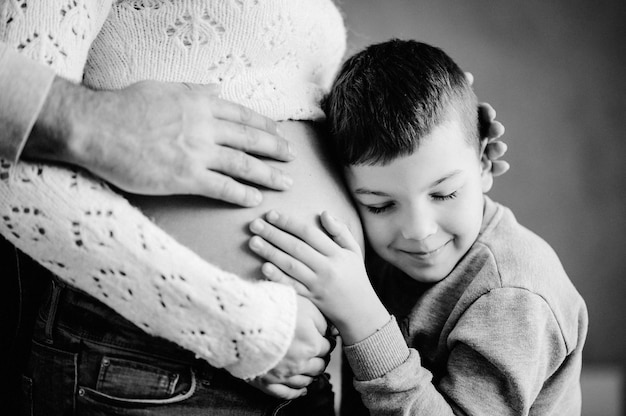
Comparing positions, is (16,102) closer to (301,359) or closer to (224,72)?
(224,72)

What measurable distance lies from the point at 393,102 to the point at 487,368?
0.45 m

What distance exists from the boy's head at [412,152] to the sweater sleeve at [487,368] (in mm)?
124

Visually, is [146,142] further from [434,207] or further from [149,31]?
[434,207]

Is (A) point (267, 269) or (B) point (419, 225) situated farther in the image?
(B) point (419, 225)

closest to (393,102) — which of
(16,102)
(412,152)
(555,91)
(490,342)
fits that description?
(412,152)

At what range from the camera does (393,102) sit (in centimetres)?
91

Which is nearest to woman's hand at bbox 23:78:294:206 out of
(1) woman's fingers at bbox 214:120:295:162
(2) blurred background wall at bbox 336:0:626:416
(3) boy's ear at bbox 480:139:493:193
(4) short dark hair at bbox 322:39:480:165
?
(1) woman's fingers at bbox 214:120:295:162

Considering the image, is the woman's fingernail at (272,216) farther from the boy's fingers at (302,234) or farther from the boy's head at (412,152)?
the boy's head at (412,152)

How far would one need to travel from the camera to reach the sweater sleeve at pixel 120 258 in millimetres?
719

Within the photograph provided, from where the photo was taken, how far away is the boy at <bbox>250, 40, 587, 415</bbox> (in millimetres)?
869

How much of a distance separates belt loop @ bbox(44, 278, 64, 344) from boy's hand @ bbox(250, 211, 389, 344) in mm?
318

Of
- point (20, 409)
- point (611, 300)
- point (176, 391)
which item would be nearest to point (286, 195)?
point (176, 391)

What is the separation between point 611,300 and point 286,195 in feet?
4.58

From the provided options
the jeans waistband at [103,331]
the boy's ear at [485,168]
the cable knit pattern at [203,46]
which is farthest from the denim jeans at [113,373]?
the boy's ear at [485,168]
